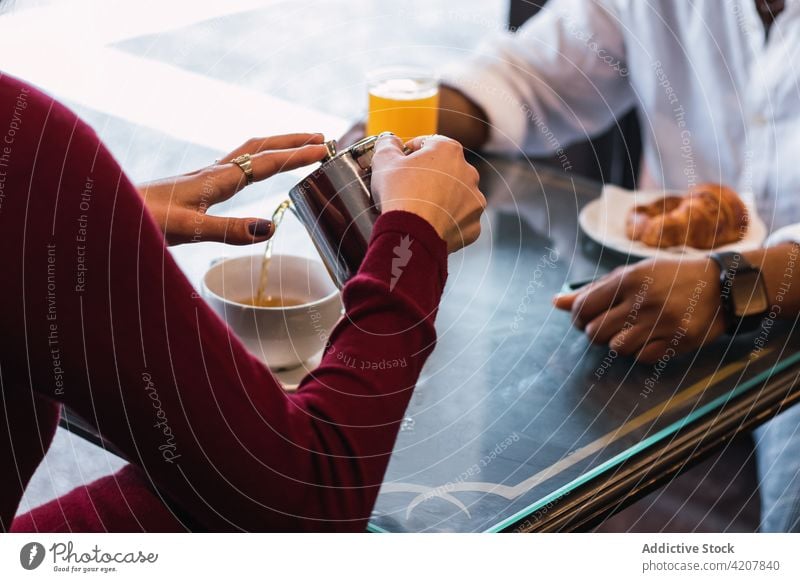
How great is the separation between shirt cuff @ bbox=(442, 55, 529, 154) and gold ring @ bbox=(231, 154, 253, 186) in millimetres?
428

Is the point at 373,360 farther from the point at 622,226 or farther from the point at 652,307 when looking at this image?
the point at 622,226

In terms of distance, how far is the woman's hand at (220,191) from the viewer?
1.46ft

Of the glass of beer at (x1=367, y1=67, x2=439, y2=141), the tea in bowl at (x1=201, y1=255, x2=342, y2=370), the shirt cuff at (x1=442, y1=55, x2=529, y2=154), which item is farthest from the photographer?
the shirt cuff at (x1=442, y1=55, x2=529, y2=154)

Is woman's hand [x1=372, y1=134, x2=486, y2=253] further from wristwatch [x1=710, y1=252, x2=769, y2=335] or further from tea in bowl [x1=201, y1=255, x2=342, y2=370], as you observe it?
wristwatch [x1=710, y1=252, x2=769, y2=335]

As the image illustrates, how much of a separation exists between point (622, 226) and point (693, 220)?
2.1 inches

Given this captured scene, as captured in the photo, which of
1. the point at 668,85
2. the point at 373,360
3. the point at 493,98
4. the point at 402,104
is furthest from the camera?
the point at 668,85

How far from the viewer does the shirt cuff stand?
2.84 feet

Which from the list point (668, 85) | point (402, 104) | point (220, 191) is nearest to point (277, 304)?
point (220, 191)

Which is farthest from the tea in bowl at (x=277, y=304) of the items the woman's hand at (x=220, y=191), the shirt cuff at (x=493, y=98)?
the shirt cuff at (x=493, y=98)

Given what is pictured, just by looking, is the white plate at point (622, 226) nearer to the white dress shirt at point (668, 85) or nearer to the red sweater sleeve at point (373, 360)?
the white dress shirt at point (668, 85)

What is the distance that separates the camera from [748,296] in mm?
612

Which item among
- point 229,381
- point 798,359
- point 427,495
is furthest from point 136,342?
point 798,359

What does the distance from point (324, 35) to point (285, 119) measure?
178cm

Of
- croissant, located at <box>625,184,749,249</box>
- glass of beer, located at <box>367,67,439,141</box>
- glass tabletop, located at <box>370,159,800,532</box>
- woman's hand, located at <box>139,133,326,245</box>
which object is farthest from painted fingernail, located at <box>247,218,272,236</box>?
croissant, located at <box>625,184,749,249</box>
